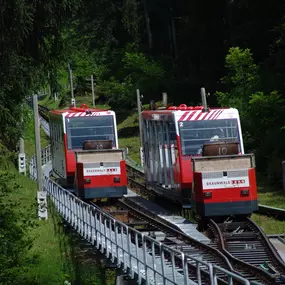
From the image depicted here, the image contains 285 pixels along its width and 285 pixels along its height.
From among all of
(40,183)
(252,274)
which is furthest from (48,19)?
(40,183)

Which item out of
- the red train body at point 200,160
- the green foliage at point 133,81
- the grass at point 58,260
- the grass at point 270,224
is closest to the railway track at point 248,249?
the red train body at point 200,160

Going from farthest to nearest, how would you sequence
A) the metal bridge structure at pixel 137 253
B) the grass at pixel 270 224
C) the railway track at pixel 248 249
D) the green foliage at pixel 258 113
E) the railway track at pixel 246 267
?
1. the green foliage at pixel 258 113
2. the grass at pixel 270 224
3. the railway track at pixel 248 249
4. the railway track at pixel 246 267
5. the metal bridge structure at pixel 137 253

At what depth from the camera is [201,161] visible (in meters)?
26.5

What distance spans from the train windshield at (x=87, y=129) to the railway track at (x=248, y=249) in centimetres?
1001

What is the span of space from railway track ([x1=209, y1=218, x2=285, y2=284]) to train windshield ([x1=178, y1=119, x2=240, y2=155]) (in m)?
2.75

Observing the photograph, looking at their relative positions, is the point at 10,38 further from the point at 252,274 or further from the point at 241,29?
the point at 241,29

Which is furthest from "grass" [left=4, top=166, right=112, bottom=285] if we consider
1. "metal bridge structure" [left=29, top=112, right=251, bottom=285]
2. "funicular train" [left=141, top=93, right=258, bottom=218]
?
"funicular train" [left=141, top=93, right=258, bottom=218]

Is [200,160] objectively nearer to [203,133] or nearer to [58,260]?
[203,133]

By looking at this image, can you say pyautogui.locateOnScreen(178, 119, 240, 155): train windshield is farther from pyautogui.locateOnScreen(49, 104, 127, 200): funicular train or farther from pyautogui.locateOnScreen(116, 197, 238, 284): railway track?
pyautogui.locateOnScreen(49, 104, 127, 200): funicular train

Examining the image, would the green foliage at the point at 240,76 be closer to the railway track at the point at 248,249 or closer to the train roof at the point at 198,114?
the train roof at the point at 198,114

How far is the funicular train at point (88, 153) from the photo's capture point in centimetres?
3334

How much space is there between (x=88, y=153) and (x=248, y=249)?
10.9m

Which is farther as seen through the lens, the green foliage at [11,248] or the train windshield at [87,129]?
the train windshield at [87,129]

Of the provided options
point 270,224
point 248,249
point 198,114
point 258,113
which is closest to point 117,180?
point 198,114
